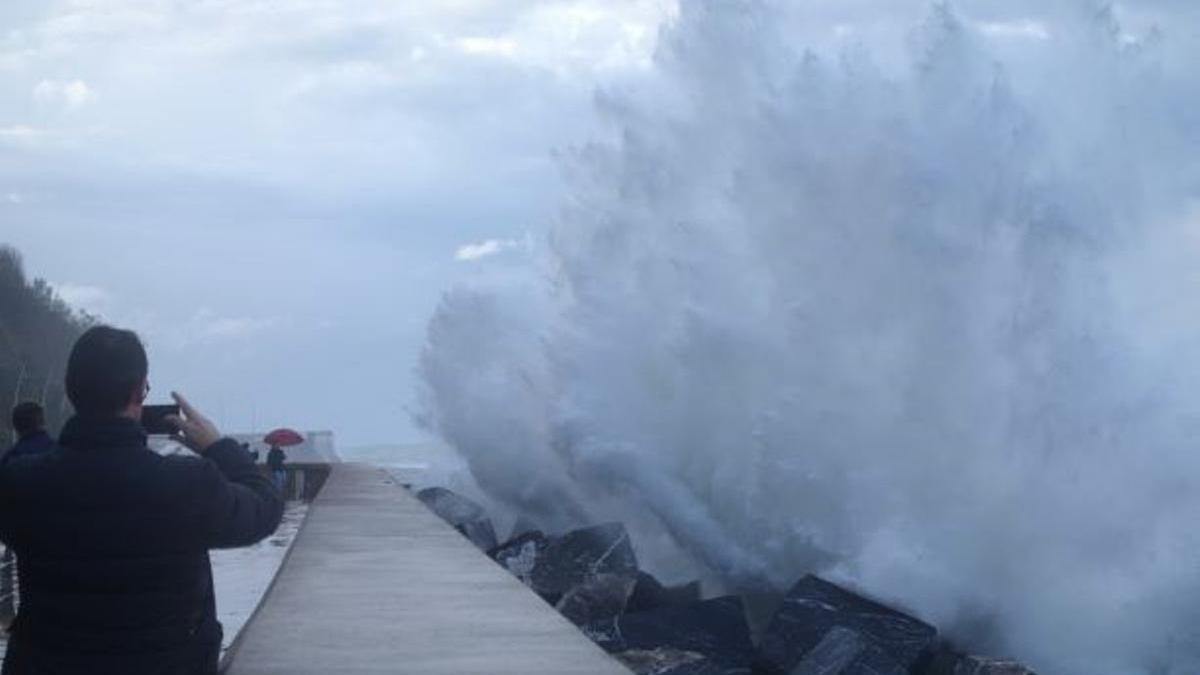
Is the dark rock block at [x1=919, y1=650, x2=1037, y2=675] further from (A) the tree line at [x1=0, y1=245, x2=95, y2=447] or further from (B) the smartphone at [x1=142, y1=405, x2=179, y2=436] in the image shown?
(A) the tree line at [x1=0, y1=245, x2=95, y2=447]

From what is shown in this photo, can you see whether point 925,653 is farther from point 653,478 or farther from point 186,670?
point 186,670

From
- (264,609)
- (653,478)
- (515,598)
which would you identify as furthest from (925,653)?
(653,478)

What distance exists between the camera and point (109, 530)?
3568mm

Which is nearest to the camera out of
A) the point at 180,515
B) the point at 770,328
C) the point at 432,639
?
the point at 180,515

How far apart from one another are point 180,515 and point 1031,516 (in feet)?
40.0

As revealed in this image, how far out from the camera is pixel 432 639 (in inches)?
270

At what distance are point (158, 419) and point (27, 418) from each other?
3407 mm

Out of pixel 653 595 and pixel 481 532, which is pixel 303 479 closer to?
pixel 481 532

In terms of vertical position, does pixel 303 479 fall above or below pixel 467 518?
above

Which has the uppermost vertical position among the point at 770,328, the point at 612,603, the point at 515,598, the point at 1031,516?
the point at 770,328

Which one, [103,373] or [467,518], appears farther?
[467,518]

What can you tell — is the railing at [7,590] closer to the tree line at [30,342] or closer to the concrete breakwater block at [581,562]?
the concrete breakwater block at [581,562]

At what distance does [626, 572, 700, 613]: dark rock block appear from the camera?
14.5 m

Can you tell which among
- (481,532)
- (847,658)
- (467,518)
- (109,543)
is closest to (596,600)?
(847,658)
